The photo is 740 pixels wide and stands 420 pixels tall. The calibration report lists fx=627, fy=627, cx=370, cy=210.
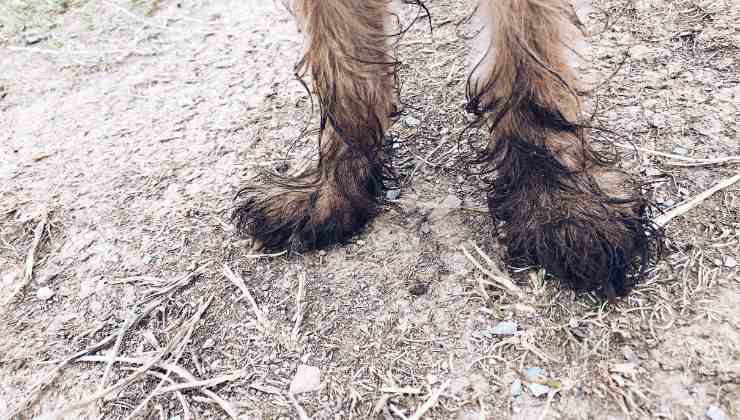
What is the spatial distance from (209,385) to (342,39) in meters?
1.04

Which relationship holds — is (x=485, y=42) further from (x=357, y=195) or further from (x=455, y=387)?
(x=455, y=387)

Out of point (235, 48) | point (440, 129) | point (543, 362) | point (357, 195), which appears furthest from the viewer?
point (235, 48)

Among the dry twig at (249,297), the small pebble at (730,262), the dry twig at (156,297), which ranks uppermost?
the small pebble at (730,262)

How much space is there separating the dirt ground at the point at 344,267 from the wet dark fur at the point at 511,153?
8 cm

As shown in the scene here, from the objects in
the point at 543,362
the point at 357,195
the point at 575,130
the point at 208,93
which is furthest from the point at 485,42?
the point at 208,93

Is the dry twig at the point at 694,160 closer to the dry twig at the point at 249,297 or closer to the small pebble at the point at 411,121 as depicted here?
the small pebble at the point at 411,121

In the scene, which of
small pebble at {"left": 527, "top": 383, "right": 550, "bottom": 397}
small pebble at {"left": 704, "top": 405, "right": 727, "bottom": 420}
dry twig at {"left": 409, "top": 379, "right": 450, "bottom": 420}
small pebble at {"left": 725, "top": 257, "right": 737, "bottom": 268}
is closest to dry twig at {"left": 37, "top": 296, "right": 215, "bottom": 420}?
dry twig at {"left": 409, "top": 379, "right": 450, "bottom": 420}

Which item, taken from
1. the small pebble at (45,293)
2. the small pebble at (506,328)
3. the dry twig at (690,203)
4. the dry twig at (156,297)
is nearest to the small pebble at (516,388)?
the small pebble at (506,328)

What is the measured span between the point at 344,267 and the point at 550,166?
2.23 feet

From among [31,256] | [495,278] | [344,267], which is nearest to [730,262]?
[495,278]

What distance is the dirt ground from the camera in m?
1.58

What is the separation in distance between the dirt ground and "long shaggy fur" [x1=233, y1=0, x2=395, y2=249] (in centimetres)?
8

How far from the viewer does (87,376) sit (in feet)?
5.88

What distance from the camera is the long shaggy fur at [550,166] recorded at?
65.8 inches
